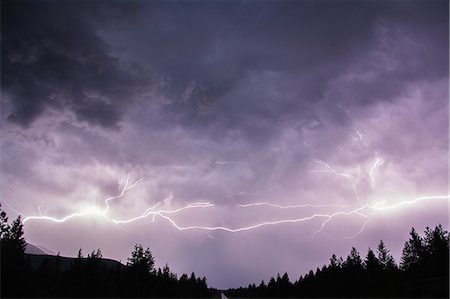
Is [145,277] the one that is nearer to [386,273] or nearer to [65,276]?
[65,276]

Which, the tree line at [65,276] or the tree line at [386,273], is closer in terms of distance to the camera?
the tree line at [65,276]

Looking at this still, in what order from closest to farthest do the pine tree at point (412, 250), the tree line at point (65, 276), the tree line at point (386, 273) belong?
the tree line at point (65, 276) → the tree line at point (386, 273) → the pine tree at point (412, 250)

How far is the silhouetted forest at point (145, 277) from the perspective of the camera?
27891mm

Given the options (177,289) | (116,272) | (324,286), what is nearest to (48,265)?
(116,272)

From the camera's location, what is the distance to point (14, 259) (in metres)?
27.5

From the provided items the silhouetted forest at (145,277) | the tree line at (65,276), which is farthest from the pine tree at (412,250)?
the tree line at (65,276)

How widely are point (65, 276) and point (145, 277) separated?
1832 centimetres

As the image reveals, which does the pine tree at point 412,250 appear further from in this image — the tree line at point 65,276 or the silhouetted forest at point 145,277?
the tree line at point 65,276

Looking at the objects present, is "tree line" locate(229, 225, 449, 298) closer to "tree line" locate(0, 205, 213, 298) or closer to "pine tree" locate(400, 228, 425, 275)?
"pine tree" locate(400, 228, 425, 275)

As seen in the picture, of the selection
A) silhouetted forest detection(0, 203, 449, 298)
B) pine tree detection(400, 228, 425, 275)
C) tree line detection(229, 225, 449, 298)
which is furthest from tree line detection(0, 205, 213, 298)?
pine tree detection(400, 228, 425, 275)

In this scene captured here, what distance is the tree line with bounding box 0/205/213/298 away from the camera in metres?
26.8

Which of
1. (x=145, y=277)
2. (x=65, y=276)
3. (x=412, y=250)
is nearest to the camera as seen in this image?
(x=65, y=276)

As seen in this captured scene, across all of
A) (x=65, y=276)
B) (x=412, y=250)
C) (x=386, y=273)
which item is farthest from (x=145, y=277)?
(x=412, y=250)

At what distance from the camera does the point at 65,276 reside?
121 feet
